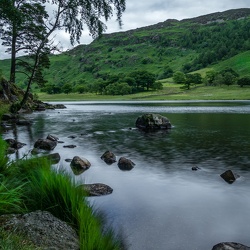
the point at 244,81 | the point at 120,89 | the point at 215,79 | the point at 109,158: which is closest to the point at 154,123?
the point at 109,158

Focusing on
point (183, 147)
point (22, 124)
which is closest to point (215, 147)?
point (183, 147)

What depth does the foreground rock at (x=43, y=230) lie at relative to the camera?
586 cm

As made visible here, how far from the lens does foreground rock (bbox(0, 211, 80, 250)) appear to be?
586 centimetres

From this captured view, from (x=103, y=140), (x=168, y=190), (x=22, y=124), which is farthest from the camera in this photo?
(x=22, y=124)

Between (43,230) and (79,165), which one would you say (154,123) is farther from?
(43,230)

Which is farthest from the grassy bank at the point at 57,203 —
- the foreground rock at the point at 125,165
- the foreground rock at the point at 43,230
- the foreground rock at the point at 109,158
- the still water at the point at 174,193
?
the foreground rock at the point at 109,158

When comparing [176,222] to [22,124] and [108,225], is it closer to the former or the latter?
[108,225]

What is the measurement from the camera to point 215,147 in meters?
24.2

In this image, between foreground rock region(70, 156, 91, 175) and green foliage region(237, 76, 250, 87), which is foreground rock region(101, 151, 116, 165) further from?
green foliage region(237, 76, 250, 87)

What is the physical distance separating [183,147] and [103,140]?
837 centimetres

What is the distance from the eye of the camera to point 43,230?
6199 millimetres

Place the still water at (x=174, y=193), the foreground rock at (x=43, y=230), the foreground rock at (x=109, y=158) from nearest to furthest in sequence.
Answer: the foreground rock at (x=43, y=230) → the still water at (x=174, y=193) → the foreground rock at (x=109, y=158)

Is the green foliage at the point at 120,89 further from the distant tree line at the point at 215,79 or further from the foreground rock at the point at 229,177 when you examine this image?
the foreground rock at the point at 229,177

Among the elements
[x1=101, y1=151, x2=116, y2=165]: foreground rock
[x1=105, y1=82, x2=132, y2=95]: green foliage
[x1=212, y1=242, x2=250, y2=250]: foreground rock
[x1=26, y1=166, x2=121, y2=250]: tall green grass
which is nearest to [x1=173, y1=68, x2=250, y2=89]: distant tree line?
[x1=105, y1=82, x2=132, y2=95]: green foliage
